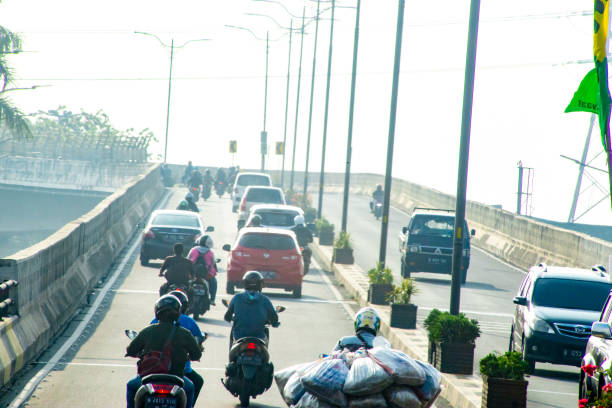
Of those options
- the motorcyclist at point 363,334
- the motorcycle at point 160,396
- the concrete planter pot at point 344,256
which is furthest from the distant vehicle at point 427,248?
the motorcycle at point 160,396

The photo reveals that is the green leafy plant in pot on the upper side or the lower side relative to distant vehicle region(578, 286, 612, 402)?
lower

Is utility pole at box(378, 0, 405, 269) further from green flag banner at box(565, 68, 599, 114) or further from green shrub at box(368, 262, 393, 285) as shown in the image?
green flag banner at box(565, 68, 599, 114)

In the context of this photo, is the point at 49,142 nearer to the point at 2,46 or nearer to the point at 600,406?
the point at 2,46

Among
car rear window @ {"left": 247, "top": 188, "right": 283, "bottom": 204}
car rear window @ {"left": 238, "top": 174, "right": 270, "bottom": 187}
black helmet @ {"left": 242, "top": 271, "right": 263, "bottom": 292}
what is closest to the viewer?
black helmet @ {"left": 242, "top": 271, "right": 263, "bottom": 292}

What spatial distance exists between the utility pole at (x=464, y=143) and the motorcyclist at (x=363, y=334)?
318 inches

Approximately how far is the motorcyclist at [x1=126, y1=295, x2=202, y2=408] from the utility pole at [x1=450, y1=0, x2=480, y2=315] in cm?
843

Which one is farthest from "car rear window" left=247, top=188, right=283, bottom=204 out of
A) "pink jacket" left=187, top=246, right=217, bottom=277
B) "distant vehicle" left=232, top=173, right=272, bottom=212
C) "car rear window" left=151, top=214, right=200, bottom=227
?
"pink jacket" left=187, top=246, right=217, bottom=277

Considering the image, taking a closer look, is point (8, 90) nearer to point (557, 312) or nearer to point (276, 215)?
point (276, 215)

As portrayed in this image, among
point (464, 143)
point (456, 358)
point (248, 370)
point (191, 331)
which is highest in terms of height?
point (464, 143)

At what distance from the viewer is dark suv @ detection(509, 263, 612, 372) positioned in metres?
17.4

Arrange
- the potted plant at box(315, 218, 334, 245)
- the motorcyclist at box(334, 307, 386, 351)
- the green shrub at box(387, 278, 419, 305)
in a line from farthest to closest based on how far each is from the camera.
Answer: the potted plant at box(315, 218, 334, 245), the green shrub at box(387, 278, 419, 305), the motorcyclist at box(334, 307, 386, 351)

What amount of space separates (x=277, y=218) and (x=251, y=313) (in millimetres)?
19248

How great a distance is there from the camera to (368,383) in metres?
8.65

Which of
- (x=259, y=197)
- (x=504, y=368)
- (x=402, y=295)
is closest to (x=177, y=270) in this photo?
(x=402, y=295)
